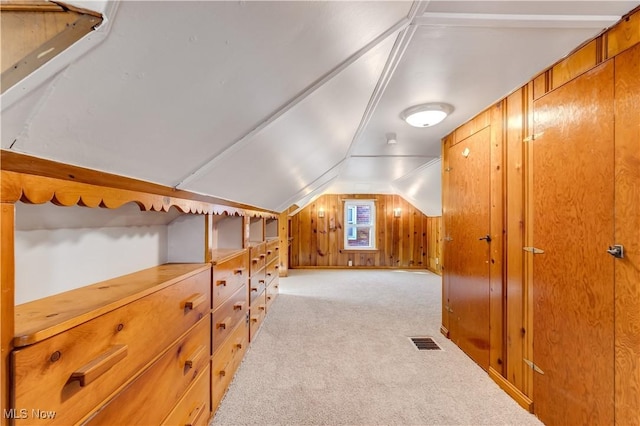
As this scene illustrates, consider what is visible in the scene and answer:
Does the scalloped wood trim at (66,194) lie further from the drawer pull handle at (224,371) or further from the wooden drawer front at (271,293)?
the wooden drawer front at (271,293)

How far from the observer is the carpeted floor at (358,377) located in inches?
63.2

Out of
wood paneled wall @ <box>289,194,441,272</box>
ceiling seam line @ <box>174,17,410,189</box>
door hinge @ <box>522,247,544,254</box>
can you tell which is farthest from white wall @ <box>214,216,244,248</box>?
wood paneled wall @ <box>289,194,441,272</box>

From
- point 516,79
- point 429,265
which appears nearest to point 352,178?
point 429,265

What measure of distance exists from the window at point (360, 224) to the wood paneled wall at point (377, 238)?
0.37 ft

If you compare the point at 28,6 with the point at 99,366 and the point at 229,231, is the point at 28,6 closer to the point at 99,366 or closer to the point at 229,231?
the point at 99,366

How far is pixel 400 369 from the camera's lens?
6.91 ft

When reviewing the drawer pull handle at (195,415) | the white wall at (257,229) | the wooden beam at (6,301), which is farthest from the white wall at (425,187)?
the wooden beam at (6,301)

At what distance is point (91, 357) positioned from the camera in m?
0.70

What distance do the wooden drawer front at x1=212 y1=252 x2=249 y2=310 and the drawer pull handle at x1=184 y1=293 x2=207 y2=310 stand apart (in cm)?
24

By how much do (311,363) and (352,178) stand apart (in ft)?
12.4

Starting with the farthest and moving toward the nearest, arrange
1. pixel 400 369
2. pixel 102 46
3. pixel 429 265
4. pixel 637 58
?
1. pixel 429 265
2. pixel 400 369
3. pixel 637 58
4. pixel 102 46

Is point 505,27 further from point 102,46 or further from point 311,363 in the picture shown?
point 311,363

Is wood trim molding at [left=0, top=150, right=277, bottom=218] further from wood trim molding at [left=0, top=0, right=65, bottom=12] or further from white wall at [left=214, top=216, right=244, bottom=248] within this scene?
white wall at [left=214, top=216, right=244, bottom=248]

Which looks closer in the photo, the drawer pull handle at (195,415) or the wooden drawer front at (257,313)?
the drawer pull handle at (195,415)
